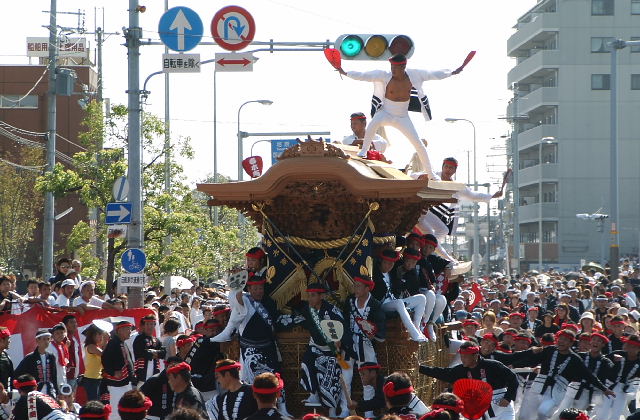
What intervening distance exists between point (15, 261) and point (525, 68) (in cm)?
4158

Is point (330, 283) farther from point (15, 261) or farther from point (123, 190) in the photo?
point (15, 261)

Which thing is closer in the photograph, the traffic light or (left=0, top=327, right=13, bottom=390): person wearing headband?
(left=0, top=327, right=13, bottom=390): person wearing headband

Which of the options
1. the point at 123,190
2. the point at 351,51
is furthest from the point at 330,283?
the point at 123,190

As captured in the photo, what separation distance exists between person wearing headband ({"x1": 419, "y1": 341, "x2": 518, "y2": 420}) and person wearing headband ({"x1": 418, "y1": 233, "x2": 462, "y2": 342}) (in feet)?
5.39

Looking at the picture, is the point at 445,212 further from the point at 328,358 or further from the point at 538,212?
the point at 538,212

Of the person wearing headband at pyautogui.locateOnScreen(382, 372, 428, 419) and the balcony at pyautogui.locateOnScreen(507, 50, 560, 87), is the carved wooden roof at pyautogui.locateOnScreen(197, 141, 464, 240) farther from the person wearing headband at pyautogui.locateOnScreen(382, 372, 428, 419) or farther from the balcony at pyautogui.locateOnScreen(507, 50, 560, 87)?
the balcony at pyautogui.locateOnScreen(507, 50, 560, 87)

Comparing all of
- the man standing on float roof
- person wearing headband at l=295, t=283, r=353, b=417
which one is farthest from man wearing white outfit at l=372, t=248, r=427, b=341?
the man standing on float roof

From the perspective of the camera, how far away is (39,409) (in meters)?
9.40

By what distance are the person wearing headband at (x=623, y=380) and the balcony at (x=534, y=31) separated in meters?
63.7

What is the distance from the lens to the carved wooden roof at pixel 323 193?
13000 millimetres

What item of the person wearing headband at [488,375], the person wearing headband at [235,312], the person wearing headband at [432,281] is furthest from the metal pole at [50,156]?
the person wearing headband at [488,375]

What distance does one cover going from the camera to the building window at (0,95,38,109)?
59844 millimetres

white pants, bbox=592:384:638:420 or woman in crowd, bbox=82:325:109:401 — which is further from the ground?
woman in crowd, bbox=82:325:109:401

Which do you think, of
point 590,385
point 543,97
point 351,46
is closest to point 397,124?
point 351,46
